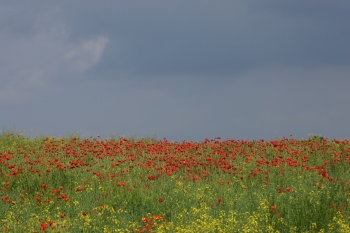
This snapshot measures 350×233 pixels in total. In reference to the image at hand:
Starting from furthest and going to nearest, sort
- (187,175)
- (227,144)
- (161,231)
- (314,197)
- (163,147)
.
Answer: (227,144)
(163,147)
(187,175)
(314,197)
(161,231)

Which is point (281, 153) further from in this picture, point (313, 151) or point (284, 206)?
point (284, 206)

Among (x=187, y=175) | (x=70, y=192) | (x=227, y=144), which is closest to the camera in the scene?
(x=70, y=192)

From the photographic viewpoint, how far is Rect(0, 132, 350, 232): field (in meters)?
9.55

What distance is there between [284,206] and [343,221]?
54.1 inches

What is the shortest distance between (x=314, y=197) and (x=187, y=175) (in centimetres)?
367

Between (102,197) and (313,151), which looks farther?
(313,151)

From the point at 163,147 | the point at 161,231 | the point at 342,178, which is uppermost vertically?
the point at 163,147

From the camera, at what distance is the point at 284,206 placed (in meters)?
10.4

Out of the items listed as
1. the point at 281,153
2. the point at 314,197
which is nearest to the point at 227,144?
the point at 281,153

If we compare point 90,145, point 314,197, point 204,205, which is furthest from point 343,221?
point 90,145

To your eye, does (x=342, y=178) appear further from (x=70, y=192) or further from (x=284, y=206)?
(x=70, y=192)

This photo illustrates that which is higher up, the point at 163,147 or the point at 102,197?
the point at 163,147

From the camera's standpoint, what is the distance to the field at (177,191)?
955 centimetres

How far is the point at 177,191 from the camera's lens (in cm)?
1152
